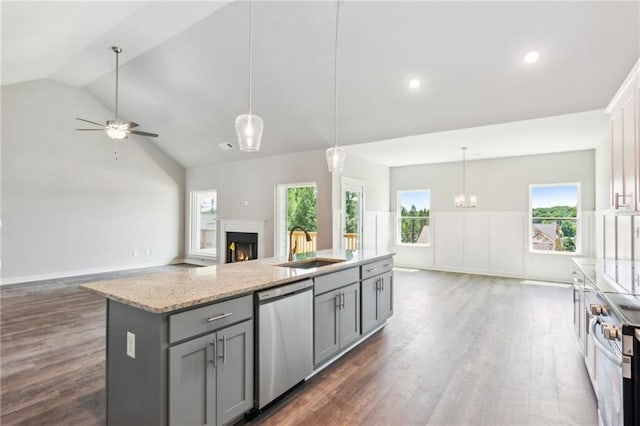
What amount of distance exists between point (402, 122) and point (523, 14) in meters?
2.27

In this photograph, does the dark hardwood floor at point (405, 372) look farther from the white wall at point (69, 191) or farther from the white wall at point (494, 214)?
the white wall at point (494, 214)

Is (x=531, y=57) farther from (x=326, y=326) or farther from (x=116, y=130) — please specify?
(x=116, y=130)

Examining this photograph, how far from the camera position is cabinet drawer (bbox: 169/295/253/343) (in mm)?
1633

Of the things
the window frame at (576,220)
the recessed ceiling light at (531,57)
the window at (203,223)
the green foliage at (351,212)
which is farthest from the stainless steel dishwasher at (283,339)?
the window at (203,223)

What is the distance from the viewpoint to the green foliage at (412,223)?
8.32 m

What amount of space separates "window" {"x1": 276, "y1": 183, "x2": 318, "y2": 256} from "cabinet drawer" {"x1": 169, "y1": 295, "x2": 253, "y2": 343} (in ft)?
16.1

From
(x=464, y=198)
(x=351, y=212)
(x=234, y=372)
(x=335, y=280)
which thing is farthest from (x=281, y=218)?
(x=234, y=372)

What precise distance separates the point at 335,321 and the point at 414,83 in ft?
10.6

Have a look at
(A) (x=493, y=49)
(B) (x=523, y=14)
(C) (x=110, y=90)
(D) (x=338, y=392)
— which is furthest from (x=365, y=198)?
(C) (x=110, y=90)

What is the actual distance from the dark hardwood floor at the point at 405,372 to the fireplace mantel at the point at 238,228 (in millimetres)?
3356

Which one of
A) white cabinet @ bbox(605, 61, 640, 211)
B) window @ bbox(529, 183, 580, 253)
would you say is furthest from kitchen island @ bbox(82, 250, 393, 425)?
window @ bbox(529, 183, 580, 253)

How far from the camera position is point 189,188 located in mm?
8891

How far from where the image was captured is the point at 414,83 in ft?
14.0

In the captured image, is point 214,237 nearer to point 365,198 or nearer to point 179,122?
point 179,122
